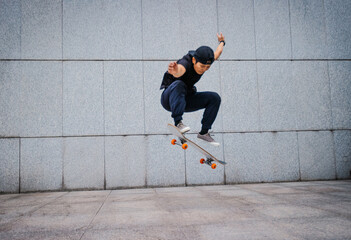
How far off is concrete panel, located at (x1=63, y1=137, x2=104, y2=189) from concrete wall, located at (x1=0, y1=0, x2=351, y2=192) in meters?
0.03

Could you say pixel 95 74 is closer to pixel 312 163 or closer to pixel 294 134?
pixel 294 134

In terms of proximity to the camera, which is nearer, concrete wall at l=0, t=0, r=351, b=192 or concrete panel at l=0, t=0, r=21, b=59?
concrete wall at l=0, t=0, r=351, b=192

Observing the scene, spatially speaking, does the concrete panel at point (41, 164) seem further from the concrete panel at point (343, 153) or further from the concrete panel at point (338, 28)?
the concrete panel at point (338, 28)

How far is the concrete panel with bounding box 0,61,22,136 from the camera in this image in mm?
8547

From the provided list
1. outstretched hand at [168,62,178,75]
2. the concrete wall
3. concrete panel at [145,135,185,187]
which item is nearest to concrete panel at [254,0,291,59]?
the concrete wall

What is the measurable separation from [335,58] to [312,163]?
3890mm

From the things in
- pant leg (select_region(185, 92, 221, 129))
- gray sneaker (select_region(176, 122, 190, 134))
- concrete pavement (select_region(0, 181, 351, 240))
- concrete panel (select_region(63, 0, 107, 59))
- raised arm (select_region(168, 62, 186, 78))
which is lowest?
concrete pavement (select_region(0, 181, 351, 240))

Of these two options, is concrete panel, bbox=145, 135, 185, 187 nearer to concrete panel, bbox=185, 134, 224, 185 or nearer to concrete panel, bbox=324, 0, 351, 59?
concrete panel, bbox=185, 134, 224, 185

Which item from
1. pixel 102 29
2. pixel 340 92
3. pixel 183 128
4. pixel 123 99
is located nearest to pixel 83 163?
pixel 123 99

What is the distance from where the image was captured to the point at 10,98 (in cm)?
866

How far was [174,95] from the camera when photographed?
490 cm

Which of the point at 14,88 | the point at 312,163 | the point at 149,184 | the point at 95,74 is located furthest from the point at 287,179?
the point at 14,88

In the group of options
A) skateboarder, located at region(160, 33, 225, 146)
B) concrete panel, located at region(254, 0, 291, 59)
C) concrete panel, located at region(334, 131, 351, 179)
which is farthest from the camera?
concrete panel, located at region(254, 0, 291, 59)

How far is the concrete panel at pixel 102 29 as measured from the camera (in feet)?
29.4
